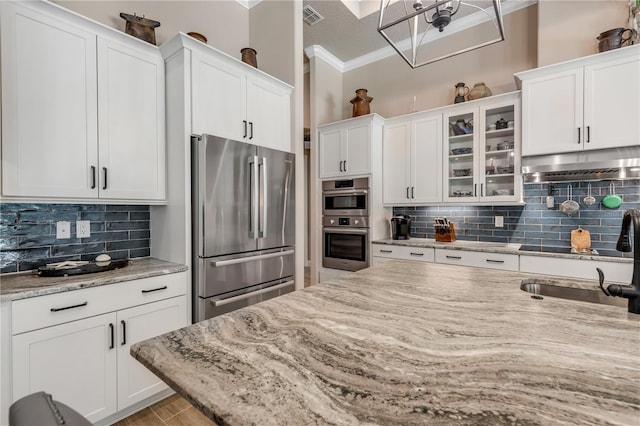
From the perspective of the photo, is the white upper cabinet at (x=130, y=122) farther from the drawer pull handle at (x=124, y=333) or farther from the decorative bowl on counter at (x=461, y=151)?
the decorative bowl on counter at (x=461, y=151)

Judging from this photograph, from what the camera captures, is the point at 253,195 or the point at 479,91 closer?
the point at 253,195

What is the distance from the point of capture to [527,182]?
297 cm

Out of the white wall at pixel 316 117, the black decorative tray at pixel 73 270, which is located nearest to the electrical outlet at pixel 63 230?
the black decorative tray at pixel 73 270

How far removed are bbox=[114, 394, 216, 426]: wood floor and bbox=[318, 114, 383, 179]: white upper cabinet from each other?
9.57ft

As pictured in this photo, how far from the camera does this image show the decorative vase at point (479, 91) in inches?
130

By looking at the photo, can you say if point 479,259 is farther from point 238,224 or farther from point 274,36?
point 274,36

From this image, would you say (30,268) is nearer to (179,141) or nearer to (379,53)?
(179,141)

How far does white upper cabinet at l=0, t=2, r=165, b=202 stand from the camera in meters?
1.63

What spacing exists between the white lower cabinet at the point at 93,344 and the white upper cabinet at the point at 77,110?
662 millimetres

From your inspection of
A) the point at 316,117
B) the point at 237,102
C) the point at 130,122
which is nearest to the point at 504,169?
the point at 316,117

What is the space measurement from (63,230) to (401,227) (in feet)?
10.7

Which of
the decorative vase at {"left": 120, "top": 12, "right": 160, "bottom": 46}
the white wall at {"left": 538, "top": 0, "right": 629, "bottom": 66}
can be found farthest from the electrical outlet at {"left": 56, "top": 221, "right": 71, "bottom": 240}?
the white wall at {"left": 538, "top": 0, "right": 629, "bottom": 66}

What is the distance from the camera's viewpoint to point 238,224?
7.48ft

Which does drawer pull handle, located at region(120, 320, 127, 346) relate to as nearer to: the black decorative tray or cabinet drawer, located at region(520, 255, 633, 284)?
the black decorative tray
